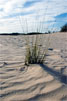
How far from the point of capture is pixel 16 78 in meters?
2.30

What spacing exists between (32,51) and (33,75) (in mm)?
716

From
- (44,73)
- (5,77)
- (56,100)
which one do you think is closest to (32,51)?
(44,73)

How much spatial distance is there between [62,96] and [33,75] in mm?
741

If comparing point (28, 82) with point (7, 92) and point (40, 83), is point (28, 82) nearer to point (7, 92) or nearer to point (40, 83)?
point (40, 83)

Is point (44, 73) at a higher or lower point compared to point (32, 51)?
lower

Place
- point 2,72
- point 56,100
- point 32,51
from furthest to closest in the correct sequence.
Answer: point 32,51 → point 2,72 → point 56,100

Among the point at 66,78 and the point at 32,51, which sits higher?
the point at 32,51

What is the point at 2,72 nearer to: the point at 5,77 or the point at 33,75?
the point at 5,77

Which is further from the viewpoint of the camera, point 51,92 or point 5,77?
point 5,77

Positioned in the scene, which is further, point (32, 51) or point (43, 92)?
point (32, 51)

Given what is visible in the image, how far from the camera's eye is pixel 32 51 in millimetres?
3008

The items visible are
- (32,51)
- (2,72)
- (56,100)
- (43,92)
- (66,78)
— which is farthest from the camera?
(32,51)

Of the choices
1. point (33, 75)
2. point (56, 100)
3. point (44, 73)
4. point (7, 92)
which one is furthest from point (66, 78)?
point (7, 92)

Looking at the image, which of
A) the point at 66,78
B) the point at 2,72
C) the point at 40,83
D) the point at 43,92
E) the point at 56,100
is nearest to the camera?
the point at 56,100
